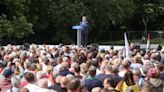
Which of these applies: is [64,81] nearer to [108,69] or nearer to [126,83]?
[126,83]

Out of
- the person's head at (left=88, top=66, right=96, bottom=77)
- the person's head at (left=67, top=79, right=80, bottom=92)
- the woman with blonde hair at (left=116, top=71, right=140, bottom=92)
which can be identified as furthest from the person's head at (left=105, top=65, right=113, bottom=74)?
the person's head at (left=67, top=79, right=80, bottom=92)

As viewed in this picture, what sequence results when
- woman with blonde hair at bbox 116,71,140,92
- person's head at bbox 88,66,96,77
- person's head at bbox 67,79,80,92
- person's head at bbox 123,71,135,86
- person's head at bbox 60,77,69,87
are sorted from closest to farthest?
1. person's head at bbox 67,79,80,92
2. person's head at bbox 60,77,69,87
3. woman with blonde hair at bbox 116,71,140,92
4. person's head at bbox 123,71,135,86
5. person's head at bbox 88,66,96,77

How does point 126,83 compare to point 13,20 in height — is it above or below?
above

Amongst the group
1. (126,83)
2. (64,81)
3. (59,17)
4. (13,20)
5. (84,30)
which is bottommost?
(59,17)

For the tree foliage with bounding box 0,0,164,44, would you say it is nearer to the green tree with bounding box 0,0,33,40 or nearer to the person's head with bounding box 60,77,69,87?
the green tree with bounding box 0,0,33,40

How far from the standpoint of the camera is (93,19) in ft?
169

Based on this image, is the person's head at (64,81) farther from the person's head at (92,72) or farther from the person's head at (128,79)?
the person's head at (128,79)

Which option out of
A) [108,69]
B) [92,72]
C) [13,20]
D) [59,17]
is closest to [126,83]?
[92,72]

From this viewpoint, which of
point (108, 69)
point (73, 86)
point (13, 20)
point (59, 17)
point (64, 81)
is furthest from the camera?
point (59, 17)

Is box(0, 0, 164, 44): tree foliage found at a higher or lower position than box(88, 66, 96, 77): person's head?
lower

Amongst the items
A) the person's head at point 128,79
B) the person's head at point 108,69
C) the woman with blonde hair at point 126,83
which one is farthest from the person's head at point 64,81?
the person's head at point 108,69

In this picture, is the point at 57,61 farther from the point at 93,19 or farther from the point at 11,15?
the point at 93,19

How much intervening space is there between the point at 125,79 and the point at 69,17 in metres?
38.0

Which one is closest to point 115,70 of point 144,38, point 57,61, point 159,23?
point 57,61
